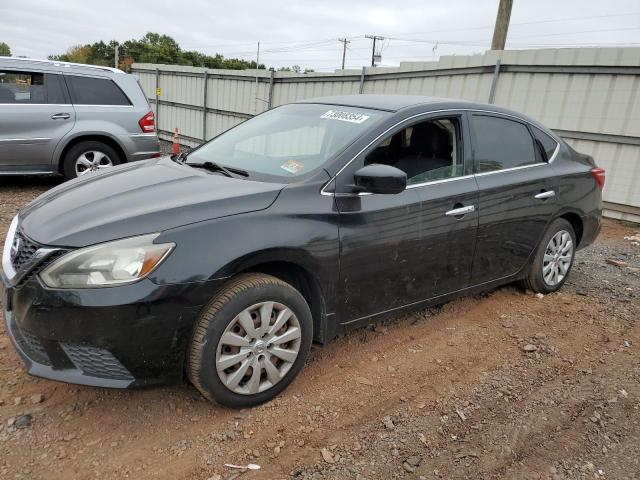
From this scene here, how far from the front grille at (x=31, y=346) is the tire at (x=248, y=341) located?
0.66m

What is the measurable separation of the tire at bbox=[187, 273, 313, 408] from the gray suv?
543 cm

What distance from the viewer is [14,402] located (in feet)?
8.47

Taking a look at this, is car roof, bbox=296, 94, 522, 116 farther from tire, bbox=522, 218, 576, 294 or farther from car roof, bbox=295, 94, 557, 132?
tire, bbox=522, 218, 576, 294

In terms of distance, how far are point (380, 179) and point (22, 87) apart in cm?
625

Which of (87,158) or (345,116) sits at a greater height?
(345,116)

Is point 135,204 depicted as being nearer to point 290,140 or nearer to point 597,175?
point 290,140

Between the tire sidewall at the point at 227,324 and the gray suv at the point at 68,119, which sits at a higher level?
the gray suv at the point at 68,119

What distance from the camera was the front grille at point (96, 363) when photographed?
87.8 inches

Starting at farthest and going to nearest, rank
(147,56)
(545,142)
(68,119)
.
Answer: (147,56) < (68,119) < (545,142)

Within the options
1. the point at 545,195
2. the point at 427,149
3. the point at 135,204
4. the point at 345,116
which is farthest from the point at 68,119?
the point at 545,195

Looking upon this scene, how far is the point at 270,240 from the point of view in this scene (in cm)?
248

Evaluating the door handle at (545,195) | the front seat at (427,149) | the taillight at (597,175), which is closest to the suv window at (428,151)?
→ the front seat at (427,149)

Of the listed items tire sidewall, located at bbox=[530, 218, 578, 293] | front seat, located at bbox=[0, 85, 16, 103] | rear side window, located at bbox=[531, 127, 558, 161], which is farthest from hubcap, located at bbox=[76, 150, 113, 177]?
tire sidewall, located at bbox=[530, 218, 578, 293]

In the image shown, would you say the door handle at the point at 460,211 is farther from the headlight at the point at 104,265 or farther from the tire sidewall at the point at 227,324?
the headlight at the point at 104,265
